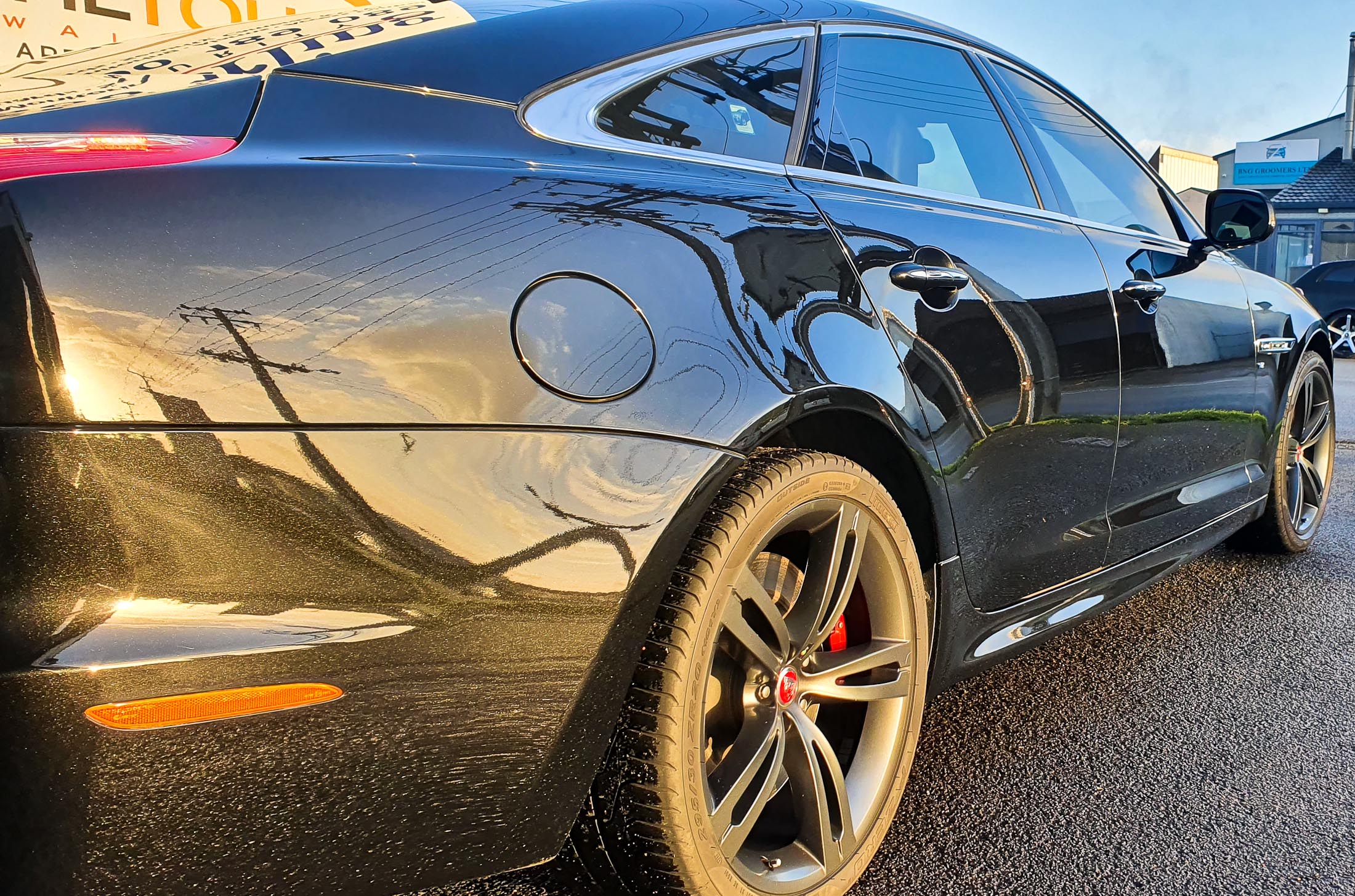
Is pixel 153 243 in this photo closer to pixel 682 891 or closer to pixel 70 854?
pixel 70 854

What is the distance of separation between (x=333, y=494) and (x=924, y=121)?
5.81 feet

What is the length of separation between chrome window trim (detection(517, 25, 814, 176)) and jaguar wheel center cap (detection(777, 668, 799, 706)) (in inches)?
31.9

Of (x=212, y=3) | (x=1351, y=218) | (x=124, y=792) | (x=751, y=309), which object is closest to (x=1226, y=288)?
(x=751, y=309)

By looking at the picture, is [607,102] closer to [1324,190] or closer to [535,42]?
[535,42]

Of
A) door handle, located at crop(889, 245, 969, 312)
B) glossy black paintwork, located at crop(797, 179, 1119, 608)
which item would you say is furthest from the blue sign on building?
door handle, located at crop(889, 245, 969, 312)

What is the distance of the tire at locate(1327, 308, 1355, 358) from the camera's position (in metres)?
14.4

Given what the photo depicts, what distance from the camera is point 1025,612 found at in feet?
7.18

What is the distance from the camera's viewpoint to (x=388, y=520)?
3.82ft

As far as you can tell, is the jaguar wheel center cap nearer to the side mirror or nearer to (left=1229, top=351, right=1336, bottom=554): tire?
the side mirror

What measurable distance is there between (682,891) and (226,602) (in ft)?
2.38

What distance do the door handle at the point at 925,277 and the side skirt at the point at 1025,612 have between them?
0.50 metres

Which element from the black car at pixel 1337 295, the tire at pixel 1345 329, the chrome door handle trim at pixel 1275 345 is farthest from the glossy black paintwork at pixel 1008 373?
the tire at pixel 1345 329

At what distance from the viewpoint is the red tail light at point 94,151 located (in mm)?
1100

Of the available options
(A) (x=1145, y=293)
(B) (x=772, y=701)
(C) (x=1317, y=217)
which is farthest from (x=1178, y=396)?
(C) (x=1317, y=217)
